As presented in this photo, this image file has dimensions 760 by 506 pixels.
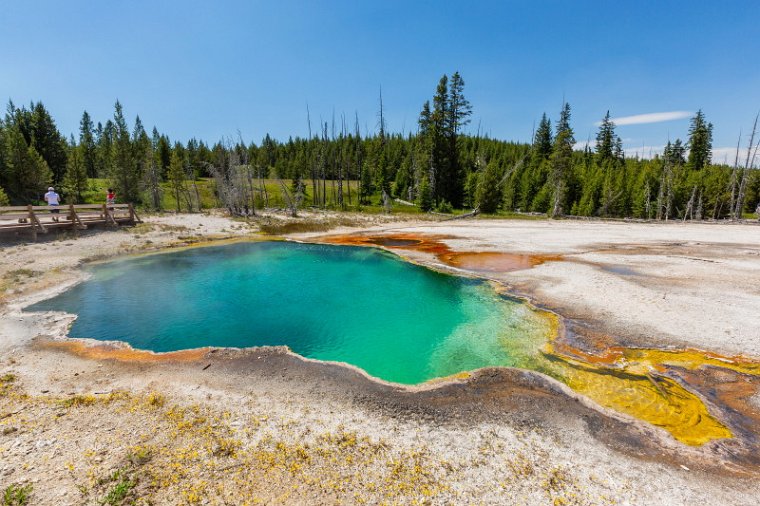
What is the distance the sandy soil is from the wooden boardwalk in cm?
1658

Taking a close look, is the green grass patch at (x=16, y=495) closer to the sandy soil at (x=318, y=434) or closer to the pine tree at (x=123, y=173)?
the sandy soil at (x=318, y=434)

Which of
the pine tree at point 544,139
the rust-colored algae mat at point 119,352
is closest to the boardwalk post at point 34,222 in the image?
the rust-colored algae mat at point 119,352

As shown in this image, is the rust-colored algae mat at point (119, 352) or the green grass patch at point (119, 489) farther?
the rust-colored algae mat at point (119, 352)

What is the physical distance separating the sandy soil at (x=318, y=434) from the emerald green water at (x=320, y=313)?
1505 mm

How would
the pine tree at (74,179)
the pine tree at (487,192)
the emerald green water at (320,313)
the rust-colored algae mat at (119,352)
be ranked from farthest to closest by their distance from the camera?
1. the pine tree at (74,179)
2. the pine tree at (487,192)
3. the emerald green water at (320,313)
4. the rust-colored algae mat at (119,352)

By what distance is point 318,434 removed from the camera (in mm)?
5934

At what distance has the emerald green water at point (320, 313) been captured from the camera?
10.3 metres

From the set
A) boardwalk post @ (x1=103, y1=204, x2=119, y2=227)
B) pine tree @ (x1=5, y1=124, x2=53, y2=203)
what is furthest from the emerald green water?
pine tree @ (x1=5, y1=124, x2=53, y2=203)

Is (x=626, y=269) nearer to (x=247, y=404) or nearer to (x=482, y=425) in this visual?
(x=482, y=425)

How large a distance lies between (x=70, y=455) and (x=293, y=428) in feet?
11.1

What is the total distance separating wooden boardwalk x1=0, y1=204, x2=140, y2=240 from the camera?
22078mm

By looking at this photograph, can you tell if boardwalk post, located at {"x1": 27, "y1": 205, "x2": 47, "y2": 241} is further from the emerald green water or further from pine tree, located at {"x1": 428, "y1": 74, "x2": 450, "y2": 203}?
pine tree, located at {"x1": 428, "y1": 74, "x2": 450, "y2": 203}

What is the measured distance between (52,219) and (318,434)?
30989 mm

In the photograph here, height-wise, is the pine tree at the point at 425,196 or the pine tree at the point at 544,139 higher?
the pine tree at the point at 544,139
